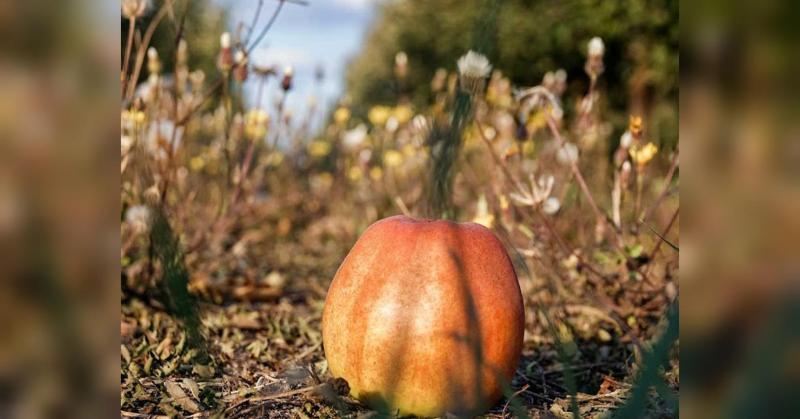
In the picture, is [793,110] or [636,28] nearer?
[793,110]

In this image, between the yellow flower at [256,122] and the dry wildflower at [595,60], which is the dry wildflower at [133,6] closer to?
the yellow flower at [256,122]

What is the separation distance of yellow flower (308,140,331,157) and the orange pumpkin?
333 centimetres

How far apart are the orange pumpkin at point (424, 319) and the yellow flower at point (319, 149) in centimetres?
333

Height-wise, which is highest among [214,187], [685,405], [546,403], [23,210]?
[23,210]

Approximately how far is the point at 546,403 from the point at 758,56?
127cm

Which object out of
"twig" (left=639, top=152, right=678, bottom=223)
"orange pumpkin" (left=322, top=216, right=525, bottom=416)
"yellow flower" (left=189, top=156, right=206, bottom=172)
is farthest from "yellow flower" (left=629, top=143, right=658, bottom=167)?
"yellow flower" (left=189, top=156, right=206, bottom=172)

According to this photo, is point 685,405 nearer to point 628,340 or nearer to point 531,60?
point 628,340

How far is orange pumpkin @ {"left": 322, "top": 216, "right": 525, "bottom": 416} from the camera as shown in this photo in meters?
1.37

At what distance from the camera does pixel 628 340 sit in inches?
87.7

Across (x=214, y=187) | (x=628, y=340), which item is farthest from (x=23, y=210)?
(x=214, y=187)

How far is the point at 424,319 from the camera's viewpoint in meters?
1.37

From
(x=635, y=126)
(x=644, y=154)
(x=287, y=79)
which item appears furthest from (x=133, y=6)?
(x=644, y=154)

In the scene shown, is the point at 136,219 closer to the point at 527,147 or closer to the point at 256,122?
the point at 256,122

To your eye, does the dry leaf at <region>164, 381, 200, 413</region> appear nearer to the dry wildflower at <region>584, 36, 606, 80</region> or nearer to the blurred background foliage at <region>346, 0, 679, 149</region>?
the dry wildflower at <region>584, 36, 606, 80</region>
